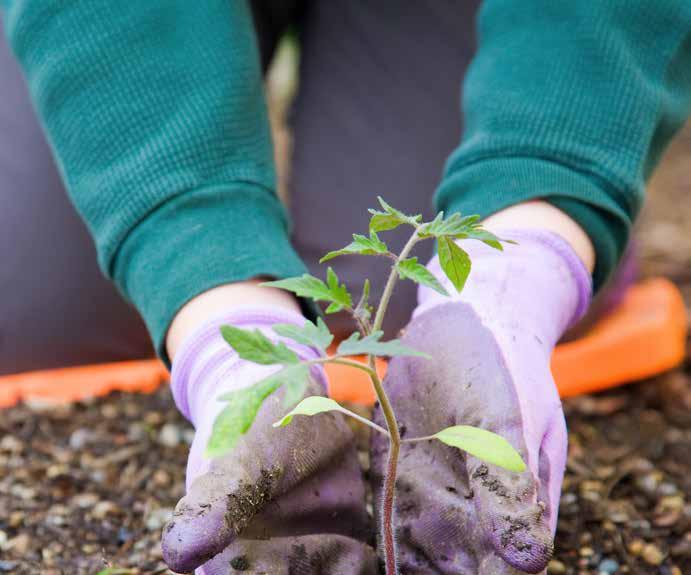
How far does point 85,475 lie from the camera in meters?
1.17

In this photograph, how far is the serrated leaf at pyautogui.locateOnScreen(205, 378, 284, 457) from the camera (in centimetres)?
53

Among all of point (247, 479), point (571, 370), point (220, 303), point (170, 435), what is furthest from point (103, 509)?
point (571, 370)

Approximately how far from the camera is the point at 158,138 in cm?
103

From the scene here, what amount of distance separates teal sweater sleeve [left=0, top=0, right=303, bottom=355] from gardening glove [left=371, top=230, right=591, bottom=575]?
8.9 inches

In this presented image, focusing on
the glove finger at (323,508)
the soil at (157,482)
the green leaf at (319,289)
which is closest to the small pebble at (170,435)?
the soil at (157,482)

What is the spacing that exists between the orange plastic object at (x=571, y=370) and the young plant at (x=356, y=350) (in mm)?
696

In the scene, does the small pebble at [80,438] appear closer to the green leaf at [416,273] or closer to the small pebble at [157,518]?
the small pebble at [157,518]

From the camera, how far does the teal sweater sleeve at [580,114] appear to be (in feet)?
3.33

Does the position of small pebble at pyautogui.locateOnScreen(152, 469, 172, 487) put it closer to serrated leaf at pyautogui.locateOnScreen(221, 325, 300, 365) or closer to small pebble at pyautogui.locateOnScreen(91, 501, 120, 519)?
small pebble at pyautogui.locateOnScreen(91, 501, 120, 519)

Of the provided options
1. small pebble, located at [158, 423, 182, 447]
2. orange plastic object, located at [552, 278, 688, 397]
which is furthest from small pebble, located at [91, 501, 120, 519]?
orange plastic object, located at [552, 278, 688, 397]

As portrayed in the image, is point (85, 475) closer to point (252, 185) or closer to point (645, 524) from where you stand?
point (252, 185)

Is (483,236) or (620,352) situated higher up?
(483,236)

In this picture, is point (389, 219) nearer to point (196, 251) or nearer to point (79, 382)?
point (196, 251)

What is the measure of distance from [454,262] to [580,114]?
44 centimetres
